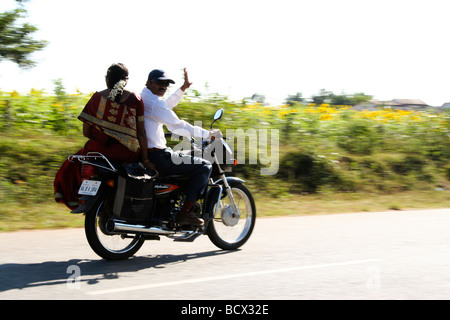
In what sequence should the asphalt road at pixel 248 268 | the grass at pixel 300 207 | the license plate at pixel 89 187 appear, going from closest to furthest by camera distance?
the asphalt road at pixel 248 268 < the license plate at pixel 89 187 < the grass at pixel 300 207

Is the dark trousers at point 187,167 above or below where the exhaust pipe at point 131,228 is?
above

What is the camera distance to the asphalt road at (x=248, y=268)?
16.3 ft

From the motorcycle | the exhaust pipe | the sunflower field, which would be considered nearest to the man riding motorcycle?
the motorcycle

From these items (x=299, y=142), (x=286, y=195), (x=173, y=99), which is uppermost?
(x=173, y=99)

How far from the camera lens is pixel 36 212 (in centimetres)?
912

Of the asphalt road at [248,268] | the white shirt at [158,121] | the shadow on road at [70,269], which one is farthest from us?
the white shirt at [158,121]

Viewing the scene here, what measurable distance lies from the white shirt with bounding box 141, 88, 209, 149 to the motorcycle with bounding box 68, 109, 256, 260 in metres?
0.33

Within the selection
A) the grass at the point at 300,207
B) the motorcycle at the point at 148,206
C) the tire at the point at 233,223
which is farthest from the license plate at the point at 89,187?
the grass at the point at 300,207

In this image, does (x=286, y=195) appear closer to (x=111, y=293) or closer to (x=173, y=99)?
(x=173, y=99)

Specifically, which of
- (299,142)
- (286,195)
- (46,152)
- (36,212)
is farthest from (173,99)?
(299,142)

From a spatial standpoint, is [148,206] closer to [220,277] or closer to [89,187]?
[89,187]

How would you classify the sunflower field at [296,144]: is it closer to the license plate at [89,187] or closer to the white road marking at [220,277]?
the license plate at [89,187]

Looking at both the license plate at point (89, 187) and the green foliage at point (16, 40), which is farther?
the green foliage at point (16, 40)

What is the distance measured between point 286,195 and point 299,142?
7.36ft
